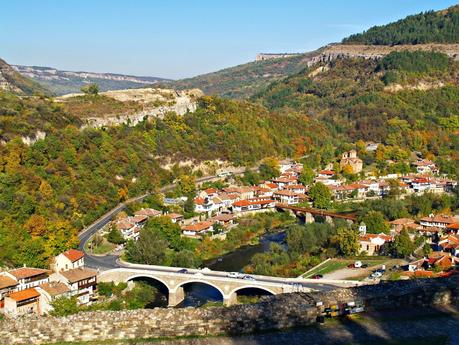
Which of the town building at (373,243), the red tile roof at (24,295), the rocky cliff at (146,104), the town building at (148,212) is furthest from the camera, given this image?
the rocky cliff at (146,104)

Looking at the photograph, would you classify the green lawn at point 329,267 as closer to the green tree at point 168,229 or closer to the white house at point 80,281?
the green tree at point 168,229

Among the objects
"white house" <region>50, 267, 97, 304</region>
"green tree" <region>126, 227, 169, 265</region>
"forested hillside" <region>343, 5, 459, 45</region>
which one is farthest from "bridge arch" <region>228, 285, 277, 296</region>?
"forested hillside" <region>343, 5, 459, 45</region>

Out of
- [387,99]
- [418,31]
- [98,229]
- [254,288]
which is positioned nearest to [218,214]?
[98,229]

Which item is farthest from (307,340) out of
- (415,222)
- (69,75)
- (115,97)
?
(69,75)

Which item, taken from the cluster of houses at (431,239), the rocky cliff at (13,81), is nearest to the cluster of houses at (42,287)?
the cluster of houses at (431,239)

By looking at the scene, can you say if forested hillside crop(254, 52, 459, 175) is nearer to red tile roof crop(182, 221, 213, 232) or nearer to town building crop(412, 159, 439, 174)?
town building crop(412, 159, 439, 174)

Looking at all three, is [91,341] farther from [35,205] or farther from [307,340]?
[35,205]
